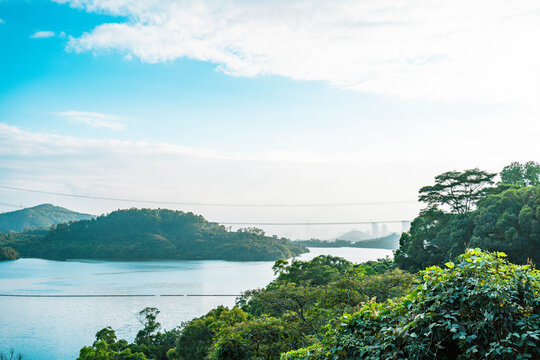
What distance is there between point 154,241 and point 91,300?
1323 inches

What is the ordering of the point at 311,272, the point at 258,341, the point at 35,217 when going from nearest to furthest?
1. the point at 258,341
2. the point at 311,272
3. the point at 35,217

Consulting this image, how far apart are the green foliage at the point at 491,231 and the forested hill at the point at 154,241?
130ft

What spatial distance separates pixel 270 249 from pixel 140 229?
2674 cm

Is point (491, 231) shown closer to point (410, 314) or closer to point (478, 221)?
point (478, 221)

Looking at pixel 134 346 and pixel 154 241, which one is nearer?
pixel 134 346

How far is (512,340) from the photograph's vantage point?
1.75 meters

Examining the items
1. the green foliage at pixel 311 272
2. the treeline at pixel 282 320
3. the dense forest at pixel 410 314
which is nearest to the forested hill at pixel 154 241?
the green foliage at pixel 311 272

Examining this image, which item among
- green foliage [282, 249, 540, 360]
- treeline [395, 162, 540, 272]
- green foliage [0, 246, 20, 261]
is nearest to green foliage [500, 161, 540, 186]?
treeline [395, 162, 540, 272]

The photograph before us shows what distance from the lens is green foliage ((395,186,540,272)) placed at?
1381 centimetres

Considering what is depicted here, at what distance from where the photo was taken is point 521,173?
2309 centimetres

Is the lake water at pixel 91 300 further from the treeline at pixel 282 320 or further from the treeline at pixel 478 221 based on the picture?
the treeline at pixel 478 221

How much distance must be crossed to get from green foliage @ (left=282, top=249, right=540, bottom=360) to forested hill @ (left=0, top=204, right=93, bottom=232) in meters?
109

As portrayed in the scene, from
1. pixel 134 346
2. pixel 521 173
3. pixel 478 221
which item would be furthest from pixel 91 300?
pixel 521 173

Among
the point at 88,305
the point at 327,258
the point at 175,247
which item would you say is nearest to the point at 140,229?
the point at 175,247
